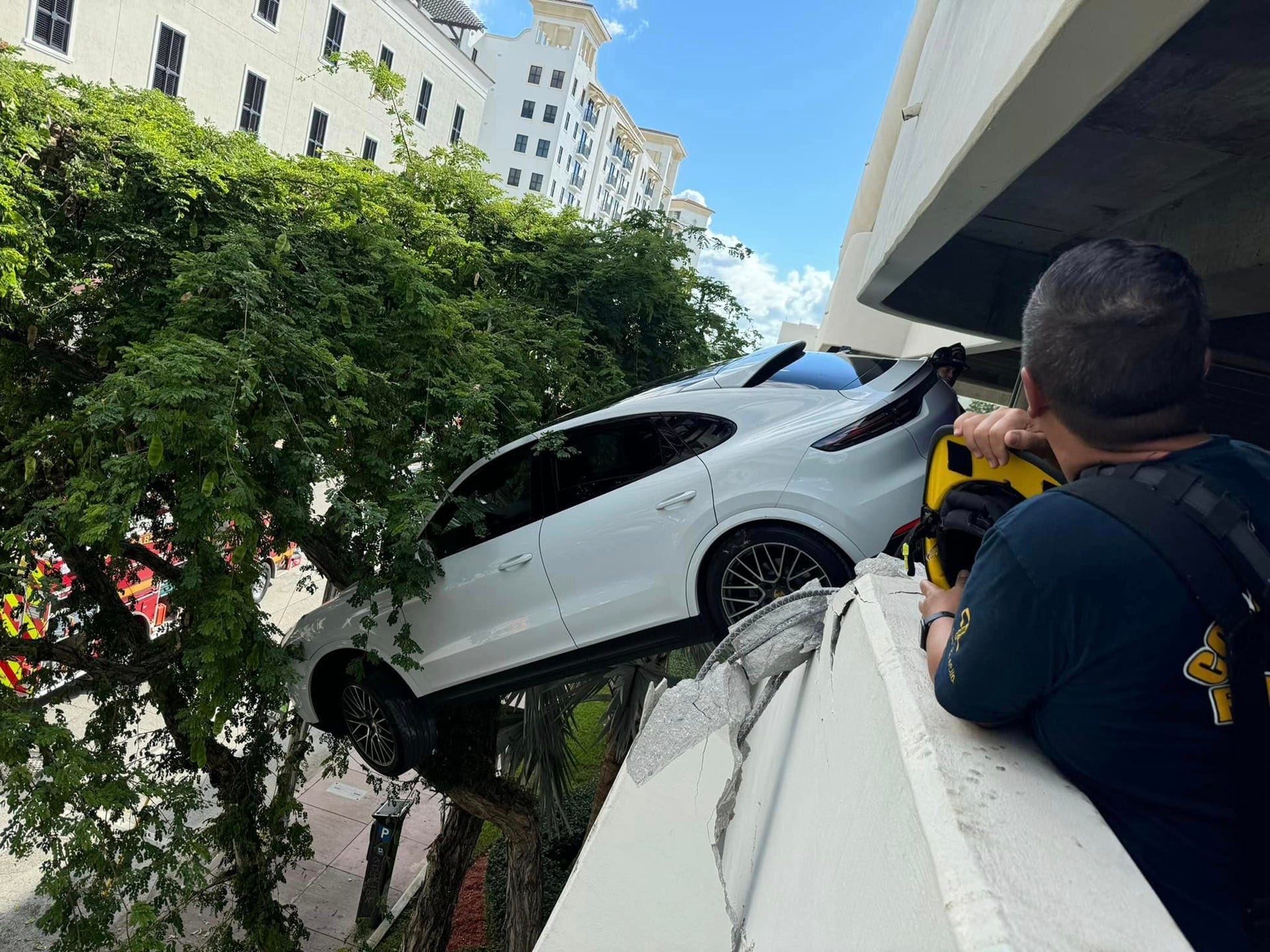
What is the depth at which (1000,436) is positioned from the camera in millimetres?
1893

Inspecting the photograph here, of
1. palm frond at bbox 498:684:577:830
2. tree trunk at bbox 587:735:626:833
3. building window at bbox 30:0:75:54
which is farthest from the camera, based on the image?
building window at bbox 30:0:75:54

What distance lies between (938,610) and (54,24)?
23.4 meters

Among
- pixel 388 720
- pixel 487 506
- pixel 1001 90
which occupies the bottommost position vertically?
pixel 388 720

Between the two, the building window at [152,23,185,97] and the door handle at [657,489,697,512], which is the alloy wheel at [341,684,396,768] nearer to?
the door handle at [657,489,697,512]

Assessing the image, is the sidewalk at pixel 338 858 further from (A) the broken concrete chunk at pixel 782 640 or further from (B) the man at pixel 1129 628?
(B) the man at pixel 1129 628

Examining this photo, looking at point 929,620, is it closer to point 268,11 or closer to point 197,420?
point 197,420

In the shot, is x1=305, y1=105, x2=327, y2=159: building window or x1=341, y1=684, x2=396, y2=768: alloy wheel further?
x1=305, y1=105, x2=327, y2=159: building window

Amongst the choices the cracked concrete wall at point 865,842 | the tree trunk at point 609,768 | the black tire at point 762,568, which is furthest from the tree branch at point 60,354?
the tree trunk at point 609,768

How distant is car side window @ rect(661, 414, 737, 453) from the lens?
425 cm

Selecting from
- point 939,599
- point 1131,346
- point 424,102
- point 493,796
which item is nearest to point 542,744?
point 493,796

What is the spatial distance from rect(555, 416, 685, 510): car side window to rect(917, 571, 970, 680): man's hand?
270 cm

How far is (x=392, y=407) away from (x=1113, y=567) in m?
5.13

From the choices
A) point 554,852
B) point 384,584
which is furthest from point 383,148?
point 384,584

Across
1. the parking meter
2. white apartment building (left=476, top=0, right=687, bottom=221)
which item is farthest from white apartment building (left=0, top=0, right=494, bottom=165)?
white apartment building (left=476, top=0, right=687, bottom=221)
